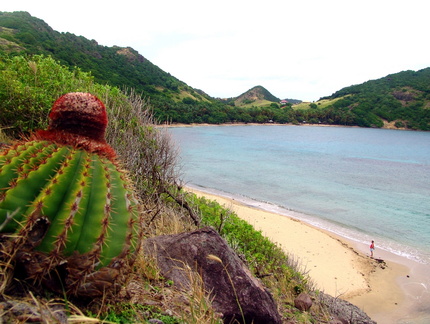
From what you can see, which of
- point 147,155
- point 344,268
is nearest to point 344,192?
point 344,268

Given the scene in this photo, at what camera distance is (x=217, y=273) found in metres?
4.06

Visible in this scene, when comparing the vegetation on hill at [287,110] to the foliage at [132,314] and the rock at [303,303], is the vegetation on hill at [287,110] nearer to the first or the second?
the rock at [303,303]

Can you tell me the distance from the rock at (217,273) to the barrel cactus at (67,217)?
1.26 metres

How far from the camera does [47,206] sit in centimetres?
233

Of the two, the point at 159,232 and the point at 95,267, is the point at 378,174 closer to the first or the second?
the point at 159,232

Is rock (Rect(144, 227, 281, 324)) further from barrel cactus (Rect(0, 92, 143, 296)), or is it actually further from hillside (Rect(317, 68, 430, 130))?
hillside (Rect(317, 68, 430, 130))

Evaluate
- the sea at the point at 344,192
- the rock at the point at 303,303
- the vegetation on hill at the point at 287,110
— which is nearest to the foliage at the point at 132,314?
the rock at the point at 303,303

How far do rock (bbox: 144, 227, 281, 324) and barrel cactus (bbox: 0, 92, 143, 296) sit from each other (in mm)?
1260

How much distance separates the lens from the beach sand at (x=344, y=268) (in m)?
12.3

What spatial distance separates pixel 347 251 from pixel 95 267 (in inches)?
650

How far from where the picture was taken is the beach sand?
12252mm

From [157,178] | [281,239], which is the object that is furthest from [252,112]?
[157,178]

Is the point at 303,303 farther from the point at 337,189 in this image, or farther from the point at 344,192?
the point at 337,189

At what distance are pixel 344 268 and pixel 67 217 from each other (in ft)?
49.0
